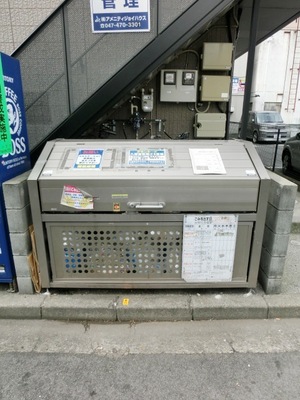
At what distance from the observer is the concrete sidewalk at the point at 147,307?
2635 millimetres

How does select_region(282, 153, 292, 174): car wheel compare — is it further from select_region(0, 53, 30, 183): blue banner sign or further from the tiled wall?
select_region(0, 53, 30, 183): blue banner sign

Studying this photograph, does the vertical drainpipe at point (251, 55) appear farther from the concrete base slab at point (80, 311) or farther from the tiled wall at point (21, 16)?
the concrete base slab at point (80, 311)

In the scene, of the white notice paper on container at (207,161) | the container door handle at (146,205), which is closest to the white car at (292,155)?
the white notice paper on container at (207,161)

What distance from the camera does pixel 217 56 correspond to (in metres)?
5.14

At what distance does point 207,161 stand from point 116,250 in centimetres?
115

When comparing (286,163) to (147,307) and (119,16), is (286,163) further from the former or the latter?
(147,307)

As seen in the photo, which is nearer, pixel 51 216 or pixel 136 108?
pixel 51 216

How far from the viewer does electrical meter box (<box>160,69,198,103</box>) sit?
5.27m

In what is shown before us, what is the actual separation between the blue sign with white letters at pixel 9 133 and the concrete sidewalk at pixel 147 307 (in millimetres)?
347

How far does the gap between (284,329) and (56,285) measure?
211cm

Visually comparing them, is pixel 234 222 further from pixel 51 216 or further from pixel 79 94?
pixel 79 94

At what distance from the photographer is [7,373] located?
6.89 feet

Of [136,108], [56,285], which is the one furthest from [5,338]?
[136,108]

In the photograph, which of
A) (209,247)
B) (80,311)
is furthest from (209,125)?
(80,311)
